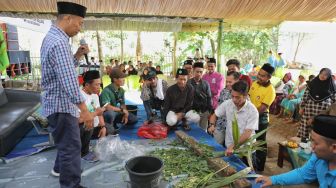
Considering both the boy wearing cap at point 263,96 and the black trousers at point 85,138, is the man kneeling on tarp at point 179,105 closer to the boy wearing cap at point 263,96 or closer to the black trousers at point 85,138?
the boy wearing cap at point 263,96

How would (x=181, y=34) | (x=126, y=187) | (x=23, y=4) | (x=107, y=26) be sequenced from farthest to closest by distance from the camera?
(x=181, y=34)
(x=107, y=26)
(x=23, y=4)
(x=126, y=187)

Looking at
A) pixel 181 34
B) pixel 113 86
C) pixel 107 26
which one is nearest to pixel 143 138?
pixel 113 86

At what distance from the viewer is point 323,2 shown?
4254 millimetres

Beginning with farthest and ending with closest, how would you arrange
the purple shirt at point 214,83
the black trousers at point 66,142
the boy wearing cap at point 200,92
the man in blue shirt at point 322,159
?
1. the purple shirt at point 214,83
2. the boy wearing cap at point 200,92
3. the black trousers at point 66,142
4. the man in blue shirt at point 322,159

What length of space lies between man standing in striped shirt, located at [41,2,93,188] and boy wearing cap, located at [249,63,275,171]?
8.23ft

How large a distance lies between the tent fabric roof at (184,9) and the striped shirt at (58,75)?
94.8 inches

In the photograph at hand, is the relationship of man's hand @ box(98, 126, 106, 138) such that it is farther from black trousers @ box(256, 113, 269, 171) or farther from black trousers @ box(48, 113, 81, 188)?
black trousers @ box(256, 113, 269, 171)

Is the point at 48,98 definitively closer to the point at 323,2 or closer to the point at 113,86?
the point at 113,86

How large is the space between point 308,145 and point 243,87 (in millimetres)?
1789

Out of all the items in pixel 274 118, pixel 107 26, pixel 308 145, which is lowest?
pixel 274 118

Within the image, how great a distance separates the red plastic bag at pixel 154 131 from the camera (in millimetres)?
3970

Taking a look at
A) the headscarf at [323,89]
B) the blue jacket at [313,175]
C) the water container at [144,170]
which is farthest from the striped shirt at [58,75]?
the headscarf at [323,89]

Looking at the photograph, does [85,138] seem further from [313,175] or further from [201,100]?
[313,175]

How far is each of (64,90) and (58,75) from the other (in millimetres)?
144
